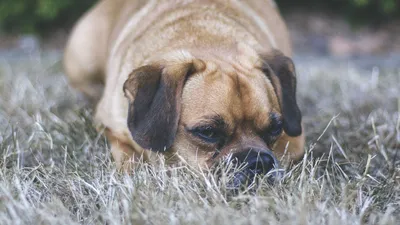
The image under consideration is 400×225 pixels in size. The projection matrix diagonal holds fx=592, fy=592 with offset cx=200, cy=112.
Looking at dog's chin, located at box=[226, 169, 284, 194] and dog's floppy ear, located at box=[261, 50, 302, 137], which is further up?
dog's floppy ear, located at box=[261, 50, 302, 137]

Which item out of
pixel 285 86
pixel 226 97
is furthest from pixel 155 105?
pixel 285 86

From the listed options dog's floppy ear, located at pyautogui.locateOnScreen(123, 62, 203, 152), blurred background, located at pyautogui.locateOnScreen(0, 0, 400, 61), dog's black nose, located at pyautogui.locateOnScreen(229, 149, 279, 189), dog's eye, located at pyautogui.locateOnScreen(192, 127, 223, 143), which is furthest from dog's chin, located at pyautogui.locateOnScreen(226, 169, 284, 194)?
blurred background, located at pyautogui.locateOnScreen(0, 0, 400, 61)

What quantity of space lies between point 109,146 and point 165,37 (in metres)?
0.77

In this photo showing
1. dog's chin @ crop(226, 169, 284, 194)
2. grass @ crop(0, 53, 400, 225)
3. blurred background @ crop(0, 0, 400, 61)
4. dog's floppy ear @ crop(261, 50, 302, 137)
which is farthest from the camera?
blurred background @ crop(0, 0, 400, 61)

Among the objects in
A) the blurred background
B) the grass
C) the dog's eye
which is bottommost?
the blurred background

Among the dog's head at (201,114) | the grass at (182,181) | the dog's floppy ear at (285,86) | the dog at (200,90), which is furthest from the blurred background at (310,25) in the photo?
the dog's head at (201,114)

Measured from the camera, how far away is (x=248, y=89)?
3.21 metres

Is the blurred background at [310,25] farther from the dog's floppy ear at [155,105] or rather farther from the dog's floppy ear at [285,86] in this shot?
the dog's floppy ear at [155,105]

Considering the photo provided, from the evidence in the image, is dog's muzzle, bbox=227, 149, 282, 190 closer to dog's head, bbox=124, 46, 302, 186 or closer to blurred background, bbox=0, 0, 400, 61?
dog's head, bbox=124, 46, 302, 186

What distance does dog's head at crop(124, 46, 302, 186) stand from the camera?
3057mm

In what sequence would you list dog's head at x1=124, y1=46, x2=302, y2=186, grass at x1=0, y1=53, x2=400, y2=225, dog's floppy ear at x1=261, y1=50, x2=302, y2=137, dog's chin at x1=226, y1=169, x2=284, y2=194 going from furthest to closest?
dog's floppy ear at x1=261, y1=50, x2=302, y2=137
dog's head at x1=124, y1=46, x2=302, y2=186
dog's chin at x1=226, y1=169, x2=284, y2=194
grass at x1=0, y1=53, x2=400, y2=225

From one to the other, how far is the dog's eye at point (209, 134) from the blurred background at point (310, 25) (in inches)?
199

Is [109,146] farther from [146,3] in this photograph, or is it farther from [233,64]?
[146,3]

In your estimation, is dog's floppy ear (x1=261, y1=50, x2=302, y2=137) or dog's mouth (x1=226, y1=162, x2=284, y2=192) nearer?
dog's mouth (x1=226, y1=162, x2=284, y2=192)
